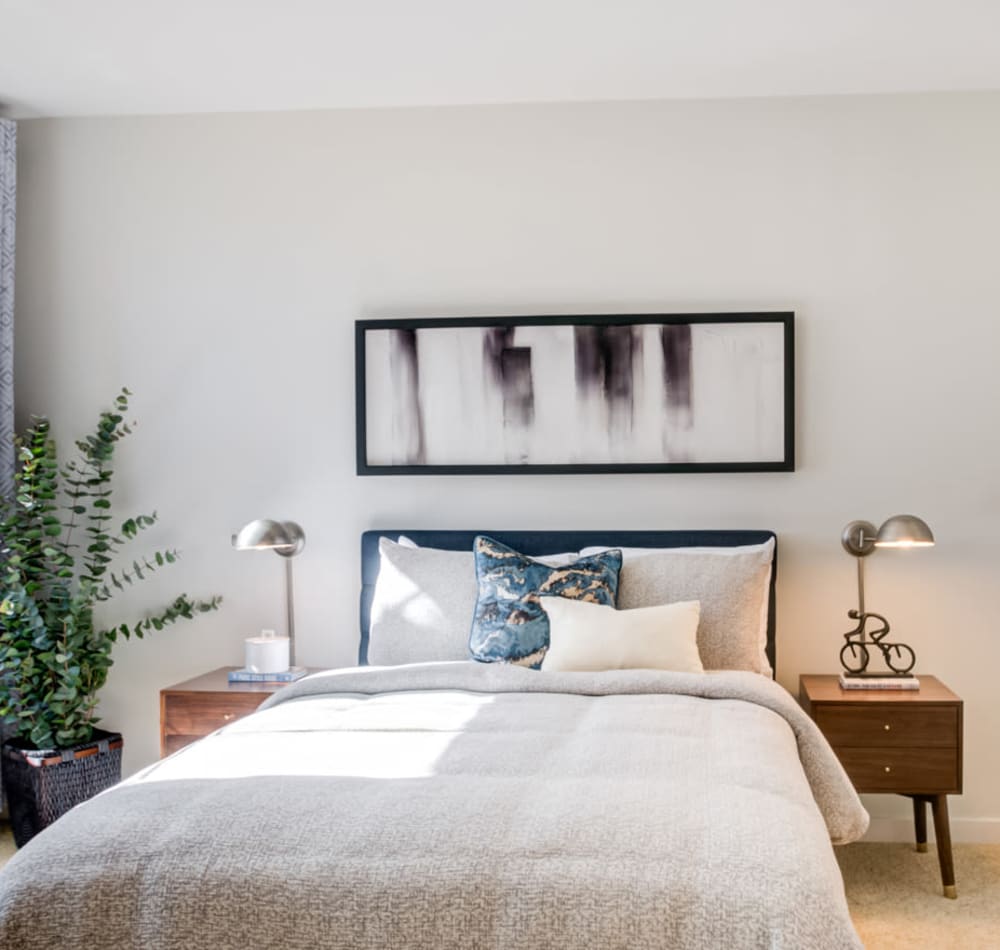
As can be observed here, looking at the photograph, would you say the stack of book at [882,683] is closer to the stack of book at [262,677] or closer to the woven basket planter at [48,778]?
the stack of book at [262,677]

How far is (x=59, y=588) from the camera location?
13.3ft

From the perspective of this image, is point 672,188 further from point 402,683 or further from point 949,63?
point 402,683

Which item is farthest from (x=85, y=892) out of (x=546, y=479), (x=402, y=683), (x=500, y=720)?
(x=546, y=479)

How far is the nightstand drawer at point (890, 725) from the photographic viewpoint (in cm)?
360

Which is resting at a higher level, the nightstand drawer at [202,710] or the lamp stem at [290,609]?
the lamp stem at [290,609]

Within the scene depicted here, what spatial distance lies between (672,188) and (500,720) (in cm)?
217

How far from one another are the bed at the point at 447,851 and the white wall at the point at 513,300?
1587 mm

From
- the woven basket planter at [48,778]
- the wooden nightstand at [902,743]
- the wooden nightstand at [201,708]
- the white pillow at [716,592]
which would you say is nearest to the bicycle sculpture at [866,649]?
the wooden nightstand at [902,743]

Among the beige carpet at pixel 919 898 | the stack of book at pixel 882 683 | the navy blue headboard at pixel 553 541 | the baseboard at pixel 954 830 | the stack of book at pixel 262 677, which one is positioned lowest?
the beige carpet at pixel 919 898

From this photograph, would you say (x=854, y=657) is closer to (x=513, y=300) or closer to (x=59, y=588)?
(x=513, y=300)

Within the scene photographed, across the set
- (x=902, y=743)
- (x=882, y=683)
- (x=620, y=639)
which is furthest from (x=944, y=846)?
(x=620, y=639)

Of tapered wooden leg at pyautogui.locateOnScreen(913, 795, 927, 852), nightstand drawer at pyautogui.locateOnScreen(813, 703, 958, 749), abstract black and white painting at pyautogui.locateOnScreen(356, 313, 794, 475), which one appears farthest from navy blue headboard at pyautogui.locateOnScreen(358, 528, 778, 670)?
tapered wooden leg at pyautogui.locateOnScreen(913, 795, 927, 852)

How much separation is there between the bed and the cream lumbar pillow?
2.27ft

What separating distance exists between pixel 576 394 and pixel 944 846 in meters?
1.89
